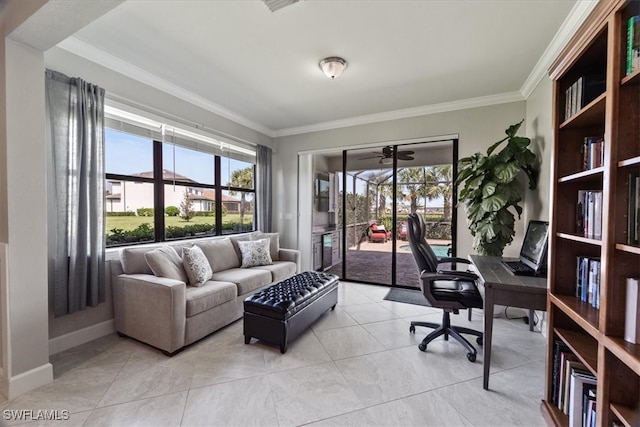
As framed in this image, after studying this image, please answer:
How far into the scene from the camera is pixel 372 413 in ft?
5.18

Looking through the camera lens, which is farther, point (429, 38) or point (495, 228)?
point (495, 228)

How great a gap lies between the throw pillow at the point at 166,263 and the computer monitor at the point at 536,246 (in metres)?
3.17

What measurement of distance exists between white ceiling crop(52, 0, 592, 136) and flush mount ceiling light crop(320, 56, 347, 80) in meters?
0.06

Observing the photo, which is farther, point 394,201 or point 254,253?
point 394,201

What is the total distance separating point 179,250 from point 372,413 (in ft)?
8.23

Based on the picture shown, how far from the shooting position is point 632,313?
1.00m

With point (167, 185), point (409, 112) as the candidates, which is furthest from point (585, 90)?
point (167, 185)

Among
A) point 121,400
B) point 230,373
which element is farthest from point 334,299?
point 121,400

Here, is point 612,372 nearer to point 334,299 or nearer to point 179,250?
point 334,299

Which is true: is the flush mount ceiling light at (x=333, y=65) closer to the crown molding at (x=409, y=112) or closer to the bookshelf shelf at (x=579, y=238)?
the crown molding at (x=409, y=112)

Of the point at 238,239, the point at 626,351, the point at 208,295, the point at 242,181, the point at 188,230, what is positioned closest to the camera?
the point at 626,351

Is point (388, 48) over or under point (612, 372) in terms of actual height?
over

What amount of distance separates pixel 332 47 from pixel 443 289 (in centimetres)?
244

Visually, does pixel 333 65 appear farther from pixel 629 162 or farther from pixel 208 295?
pixel 208 295
